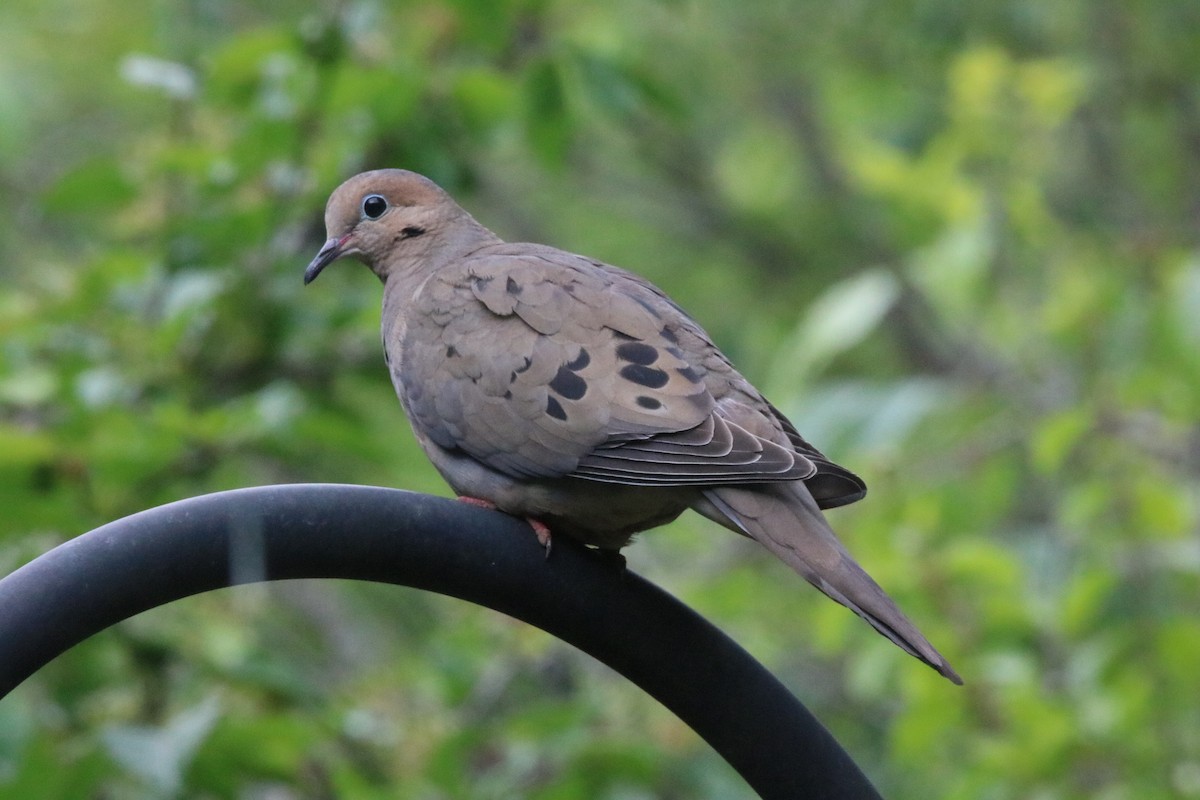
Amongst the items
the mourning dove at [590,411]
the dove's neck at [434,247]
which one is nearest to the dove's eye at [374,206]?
the dove's neck at [434,247]

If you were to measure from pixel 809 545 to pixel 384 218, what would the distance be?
5.40 ft

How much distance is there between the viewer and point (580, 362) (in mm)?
2838

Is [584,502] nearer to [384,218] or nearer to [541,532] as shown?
[541,532]

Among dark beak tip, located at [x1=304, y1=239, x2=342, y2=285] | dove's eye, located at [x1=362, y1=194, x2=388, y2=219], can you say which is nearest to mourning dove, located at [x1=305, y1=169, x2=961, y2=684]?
dark beak tip, located at [x1=304, y1=239, x2=342, y2=285]

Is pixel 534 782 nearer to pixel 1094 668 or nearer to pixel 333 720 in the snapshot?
pixel 333 720

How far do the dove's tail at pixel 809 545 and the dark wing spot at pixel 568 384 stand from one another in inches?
11.9

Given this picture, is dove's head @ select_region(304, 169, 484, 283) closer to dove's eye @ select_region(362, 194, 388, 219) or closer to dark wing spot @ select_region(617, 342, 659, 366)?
dove's eye @ select_region(362, 194, 388, 219)

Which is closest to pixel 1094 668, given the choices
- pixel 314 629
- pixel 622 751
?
pixel 622 751

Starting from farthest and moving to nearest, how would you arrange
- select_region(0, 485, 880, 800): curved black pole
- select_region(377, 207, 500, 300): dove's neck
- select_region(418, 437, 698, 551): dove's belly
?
select_region(377, 207, 500, 300): dove's neck < select_region(418, 437, 698, 551): dove's belly < select_region(0, 485, 880, 800): curved black pole

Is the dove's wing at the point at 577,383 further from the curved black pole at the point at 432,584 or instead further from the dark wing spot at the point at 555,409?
the curved black pole at the point at 432,584

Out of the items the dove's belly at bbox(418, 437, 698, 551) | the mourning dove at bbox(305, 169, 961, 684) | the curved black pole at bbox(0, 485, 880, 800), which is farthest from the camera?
the dove's belly at bbox(418, 437, 698, 551)

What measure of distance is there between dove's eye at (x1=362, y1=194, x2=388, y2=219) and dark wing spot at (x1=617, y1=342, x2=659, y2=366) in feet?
3.45

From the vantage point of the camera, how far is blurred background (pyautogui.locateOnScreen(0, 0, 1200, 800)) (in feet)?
12.2

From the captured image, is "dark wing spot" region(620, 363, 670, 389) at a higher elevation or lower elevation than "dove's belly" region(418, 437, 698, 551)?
higher
